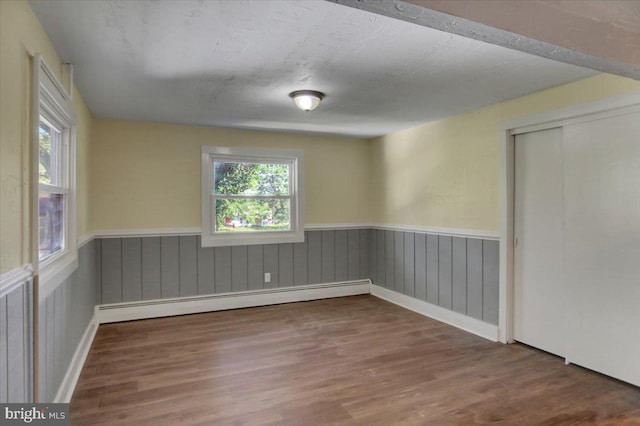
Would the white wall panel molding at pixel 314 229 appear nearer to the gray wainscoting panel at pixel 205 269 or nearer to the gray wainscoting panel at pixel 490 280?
the gray wainscoting panel at pixel 490 280

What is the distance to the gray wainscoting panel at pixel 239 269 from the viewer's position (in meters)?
4.64

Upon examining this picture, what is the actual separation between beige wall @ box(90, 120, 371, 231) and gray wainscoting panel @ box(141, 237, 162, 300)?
206 mm

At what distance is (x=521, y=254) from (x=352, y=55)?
2360mm

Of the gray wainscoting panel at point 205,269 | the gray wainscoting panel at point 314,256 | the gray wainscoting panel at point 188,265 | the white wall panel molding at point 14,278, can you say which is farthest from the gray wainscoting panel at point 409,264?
the white wall panel molding at point 14,278

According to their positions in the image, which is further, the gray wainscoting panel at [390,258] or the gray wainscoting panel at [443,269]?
the gray wainscoting panel at [390,258]

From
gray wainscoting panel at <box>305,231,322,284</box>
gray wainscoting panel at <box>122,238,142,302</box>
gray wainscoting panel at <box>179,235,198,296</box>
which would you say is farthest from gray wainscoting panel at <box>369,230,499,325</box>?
gray wainscoting panel at <box>122,238,142,302</box>

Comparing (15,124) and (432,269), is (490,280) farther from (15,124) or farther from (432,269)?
(15,124)

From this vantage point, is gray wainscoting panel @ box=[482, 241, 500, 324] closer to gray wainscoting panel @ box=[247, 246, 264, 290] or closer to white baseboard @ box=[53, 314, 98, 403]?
gray wainscoting panel @ box=[247, 246, 264, 290]

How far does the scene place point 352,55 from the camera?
235 centimetres

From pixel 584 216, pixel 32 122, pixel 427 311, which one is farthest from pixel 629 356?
pixel 32 122

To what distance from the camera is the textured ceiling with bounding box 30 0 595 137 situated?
6.14ft

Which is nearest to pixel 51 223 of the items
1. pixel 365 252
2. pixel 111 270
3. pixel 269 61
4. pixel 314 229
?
pixel 269 61

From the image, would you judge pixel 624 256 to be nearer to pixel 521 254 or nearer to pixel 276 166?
pixel 521 254

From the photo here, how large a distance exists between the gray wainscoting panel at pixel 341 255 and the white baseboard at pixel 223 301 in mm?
111
